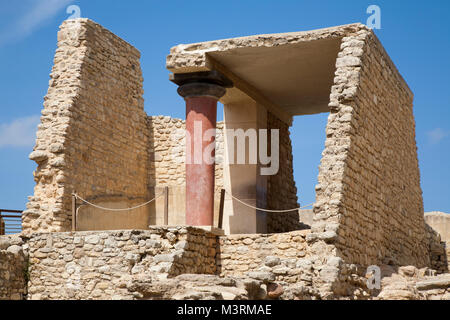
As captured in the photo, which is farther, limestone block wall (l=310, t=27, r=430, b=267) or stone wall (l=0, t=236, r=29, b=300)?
stone wall (l=0, t=236, r=29, b=300)

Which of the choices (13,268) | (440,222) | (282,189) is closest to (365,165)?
(282,189)

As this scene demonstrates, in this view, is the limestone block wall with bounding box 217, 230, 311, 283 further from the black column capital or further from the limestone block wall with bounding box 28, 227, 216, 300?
the black column capital

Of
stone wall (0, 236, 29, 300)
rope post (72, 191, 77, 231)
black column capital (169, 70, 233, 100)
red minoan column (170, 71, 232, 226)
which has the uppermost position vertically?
black column capital (169, 70, 233, 100)

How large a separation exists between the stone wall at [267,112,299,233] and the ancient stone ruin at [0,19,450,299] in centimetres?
5

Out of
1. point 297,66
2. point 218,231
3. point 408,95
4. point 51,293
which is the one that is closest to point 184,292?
point 218,231

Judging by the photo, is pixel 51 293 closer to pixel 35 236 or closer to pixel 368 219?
pixel 35 236

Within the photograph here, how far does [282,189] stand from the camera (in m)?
16.0

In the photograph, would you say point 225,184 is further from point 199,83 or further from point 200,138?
point 199,83

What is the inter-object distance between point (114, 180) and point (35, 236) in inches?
118

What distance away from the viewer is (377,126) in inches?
467

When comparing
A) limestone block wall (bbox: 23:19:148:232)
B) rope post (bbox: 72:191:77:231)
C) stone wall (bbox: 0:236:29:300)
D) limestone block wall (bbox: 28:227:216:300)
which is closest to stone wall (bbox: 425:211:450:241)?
limestone block wall (bbox: 23:19:148:232)

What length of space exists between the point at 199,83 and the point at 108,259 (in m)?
3.54

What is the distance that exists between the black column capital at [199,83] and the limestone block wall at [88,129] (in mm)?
2535

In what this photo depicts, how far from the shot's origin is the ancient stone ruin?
32.6ft
